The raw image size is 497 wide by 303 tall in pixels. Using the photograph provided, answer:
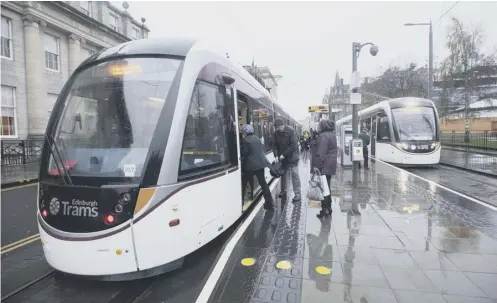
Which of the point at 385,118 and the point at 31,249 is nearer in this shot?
the point at 31,249

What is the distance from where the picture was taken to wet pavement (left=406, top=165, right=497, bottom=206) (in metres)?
8.88

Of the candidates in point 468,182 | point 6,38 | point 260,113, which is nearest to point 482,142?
point 468,182

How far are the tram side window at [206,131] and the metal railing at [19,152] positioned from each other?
16352mm

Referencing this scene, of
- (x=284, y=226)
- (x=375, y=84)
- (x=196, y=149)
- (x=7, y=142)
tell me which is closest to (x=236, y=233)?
(x=284, y=226)

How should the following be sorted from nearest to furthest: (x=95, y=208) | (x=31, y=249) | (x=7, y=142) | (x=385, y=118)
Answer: (x=95, y=208) < (x=31, y=249) < (x=385, y=118) < (x=7, y=142)

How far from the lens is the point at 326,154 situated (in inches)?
265

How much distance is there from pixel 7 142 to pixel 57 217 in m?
17.9

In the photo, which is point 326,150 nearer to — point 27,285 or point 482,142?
point 27,285

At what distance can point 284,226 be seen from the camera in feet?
19.7

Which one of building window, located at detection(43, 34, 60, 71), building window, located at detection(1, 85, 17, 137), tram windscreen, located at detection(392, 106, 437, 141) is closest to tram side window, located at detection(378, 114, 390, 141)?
tram windscreen, located at detection(392, 106, 437, 141)

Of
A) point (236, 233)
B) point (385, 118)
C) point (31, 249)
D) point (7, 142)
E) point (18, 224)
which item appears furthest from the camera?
point (7, 142)

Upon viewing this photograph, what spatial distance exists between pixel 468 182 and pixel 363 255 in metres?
8.66

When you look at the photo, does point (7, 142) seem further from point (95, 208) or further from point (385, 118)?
point (385, 118)

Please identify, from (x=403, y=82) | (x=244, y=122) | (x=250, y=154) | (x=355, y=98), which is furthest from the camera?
(x=403, y=82)
